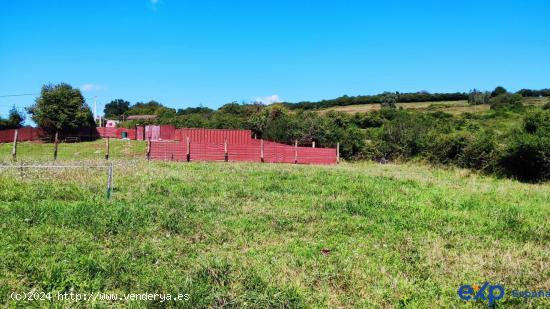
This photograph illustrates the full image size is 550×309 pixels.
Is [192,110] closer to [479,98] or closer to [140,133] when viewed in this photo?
[140,133]

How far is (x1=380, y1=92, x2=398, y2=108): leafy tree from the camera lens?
8002 centimetres

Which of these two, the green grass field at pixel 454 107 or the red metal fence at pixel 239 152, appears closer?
the red metal fence at pixel 239 152

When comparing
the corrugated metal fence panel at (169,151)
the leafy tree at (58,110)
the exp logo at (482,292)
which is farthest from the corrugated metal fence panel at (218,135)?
the exp logo at (482,292)

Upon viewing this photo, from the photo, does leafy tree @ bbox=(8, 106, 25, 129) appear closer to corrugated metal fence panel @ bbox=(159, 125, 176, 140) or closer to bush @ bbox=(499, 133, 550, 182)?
corrugated metal fence panel @ bbox=(159, 125, 176, 140)

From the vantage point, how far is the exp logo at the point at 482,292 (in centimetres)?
457

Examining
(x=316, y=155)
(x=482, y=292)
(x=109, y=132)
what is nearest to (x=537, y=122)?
(x=316, y=155)

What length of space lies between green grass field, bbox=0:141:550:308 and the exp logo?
0.10 meters

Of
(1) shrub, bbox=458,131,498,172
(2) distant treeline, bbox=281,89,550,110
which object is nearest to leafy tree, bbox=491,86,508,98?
(2) distant treeline, bbox=281,89,550,110

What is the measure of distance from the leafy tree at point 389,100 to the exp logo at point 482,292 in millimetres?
76722

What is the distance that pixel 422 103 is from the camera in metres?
84.6

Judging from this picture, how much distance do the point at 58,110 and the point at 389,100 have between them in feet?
196

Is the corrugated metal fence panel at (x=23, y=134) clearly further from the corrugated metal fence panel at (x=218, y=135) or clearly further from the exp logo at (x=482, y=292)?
the exp logo at (x=482, y=292)

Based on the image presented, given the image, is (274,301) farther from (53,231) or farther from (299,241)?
(53,231)

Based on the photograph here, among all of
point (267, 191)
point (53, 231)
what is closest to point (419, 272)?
point (53, 231)
